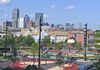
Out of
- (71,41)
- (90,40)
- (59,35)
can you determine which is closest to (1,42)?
(71,41)

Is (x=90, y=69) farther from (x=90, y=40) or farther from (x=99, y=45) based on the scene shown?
(x=90, y=40)

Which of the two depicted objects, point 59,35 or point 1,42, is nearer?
point 1,42

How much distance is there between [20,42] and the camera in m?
135

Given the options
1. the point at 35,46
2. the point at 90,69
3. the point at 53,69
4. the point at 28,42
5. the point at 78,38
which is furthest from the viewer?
the point at 78,38

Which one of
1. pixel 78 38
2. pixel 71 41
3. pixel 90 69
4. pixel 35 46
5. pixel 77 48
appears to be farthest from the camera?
pixel 78 38

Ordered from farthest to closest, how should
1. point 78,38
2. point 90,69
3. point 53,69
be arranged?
point 78,38
point 53,69
point 90,69

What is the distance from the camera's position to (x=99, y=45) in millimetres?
81375

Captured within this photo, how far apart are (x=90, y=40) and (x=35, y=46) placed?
72.5 m

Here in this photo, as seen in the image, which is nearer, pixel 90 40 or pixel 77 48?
pixel 77 48

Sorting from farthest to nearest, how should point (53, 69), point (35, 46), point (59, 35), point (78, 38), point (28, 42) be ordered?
point (59, 35)
point (78, 38)
point (28, 42)
point (35, 46)
point (53, 69)

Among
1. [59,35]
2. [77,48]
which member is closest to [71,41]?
[77,48]

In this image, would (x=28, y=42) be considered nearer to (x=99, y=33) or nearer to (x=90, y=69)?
(x=99, y=33)

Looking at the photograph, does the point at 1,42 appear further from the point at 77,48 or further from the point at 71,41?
the point at 71,41

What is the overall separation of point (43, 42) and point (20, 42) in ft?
26.3
